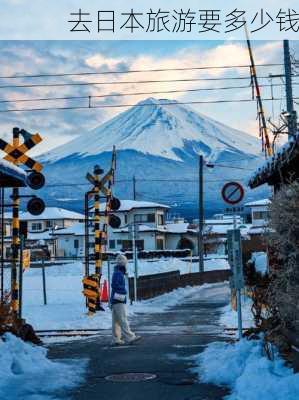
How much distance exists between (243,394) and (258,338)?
238 centimetres

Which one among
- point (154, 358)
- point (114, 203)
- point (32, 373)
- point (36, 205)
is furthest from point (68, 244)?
point (32, 373)

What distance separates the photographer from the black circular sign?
12352mm

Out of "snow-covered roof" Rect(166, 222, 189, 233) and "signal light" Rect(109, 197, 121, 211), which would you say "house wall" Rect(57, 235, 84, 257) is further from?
"signal light" Rect(109, 197, 121, 211)

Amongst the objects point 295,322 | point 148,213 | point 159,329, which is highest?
point 148,213

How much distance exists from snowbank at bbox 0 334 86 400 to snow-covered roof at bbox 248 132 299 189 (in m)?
4.05

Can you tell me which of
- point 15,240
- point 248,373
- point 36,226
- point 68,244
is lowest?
point 248,373

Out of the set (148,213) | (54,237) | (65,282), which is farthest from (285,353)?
(54,237)

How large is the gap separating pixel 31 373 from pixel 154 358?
2.29 meters

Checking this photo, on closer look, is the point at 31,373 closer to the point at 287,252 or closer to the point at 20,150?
the point at 287,252

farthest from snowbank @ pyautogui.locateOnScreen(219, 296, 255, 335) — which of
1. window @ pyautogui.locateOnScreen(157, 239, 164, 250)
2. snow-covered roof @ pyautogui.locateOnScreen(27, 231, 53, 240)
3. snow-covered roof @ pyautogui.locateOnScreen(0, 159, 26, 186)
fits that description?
snow-covered roof @ pyautogui.locateOnScreen(27, 231, 53, 240)

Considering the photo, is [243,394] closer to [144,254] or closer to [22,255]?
[22,255]

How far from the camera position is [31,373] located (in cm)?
952

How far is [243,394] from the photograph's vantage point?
7461 millimetres

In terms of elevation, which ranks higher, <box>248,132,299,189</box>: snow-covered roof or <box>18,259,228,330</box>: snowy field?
<box>248,132,299,189</box>: snow-covered roof
